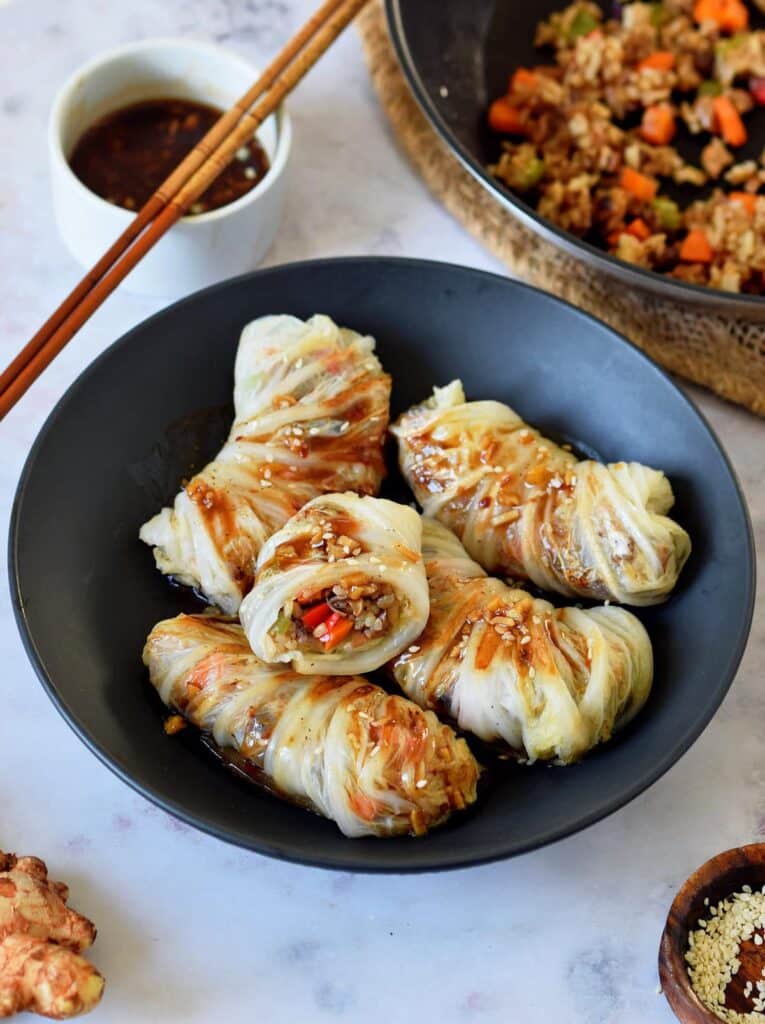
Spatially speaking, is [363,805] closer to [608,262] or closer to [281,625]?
[281,625]

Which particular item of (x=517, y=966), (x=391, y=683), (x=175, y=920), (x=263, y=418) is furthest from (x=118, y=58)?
(x=517, y=966)

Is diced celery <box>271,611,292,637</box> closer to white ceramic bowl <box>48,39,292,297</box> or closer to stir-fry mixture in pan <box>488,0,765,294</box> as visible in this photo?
white ceramic bowl <box>48,39,292,297</box>

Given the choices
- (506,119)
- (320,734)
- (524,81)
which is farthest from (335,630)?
(524,81)

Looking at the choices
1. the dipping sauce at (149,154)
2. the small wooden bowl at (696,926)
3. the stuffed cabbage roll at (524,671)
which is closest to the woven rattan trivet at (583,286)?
the dipping sauce at (149,154)

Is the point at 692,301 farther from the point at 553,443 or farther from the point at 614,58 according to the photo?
the point at 614,58

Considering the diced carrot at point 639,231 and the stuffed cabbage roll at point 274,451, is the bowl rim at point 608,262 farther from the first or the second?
the stuffed cabbage roll at point 274,451
